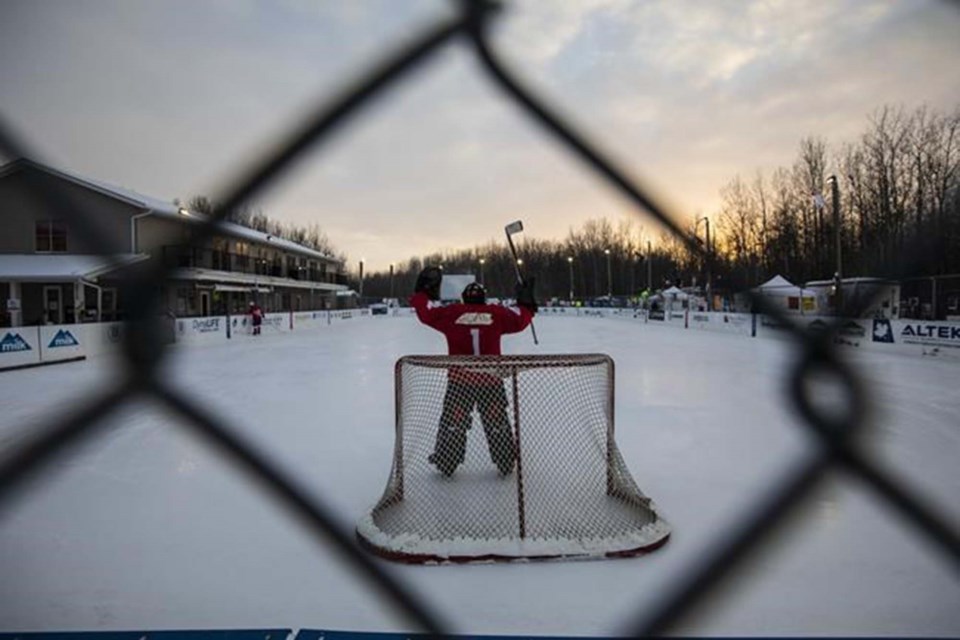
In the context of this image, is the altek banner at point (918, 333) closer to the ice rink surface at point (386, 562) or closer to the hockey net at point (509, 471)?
the ice rink surface at point (386, 562)

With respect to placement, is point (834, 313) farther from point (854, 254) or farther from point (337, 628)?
point (337, 628)

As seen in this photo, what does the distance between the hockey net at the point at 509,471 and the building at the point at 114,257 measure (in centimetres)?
177

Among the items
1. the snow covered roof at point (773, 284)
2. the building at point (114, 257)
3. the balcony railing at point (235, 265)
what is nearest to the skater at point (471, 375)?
the building at point (114, 257)

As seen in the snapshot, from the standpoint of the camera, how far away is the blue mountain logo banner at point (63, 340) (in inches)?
551

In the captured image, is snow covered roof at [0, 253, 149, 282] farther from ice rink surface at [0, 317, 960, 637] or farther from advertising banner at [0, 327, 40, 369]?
ice rink surface at [0, 317, 960, 637]

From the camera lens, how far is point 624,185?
87 centimetres

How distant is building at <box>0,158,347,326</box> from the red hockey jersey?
4.93 feet

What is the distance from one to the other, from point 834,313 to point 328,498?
13.4 ft

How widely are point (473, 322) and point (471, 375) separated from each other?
2.17ft

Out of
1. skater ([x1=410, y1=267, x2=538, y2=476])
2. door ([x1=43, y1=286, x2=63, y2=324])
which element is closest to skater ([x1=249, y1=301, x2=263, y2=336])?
door ([x1=43, y1=286, x2=63, y2=324])

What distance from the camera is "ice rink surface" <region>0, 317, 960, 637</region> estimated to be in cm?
267

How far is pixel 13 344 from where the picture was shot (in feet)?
42.0

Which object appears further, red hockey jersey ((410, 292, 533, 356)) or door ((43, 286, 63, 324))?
door ((43, 286, 63, 324))

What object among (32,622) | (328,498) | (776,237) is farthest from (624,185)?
(328,498)
